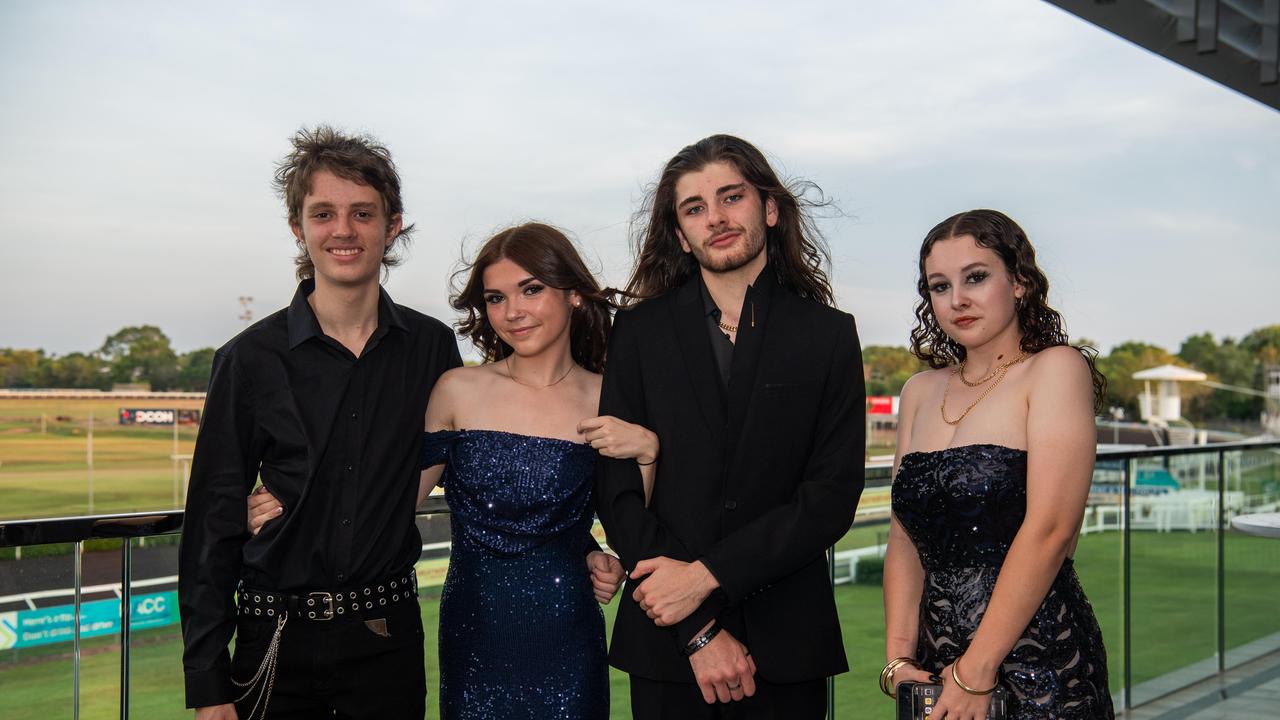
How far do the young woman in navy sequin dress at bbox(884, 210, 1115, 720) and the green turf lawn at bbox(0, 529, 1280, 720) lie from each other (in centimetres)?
63

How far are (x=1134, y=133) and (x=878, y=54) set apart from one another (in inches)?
1030

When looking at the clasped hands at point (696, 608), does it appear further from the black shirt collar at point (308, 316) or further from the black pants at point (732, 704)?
the black shirt collar at point (308, 316)

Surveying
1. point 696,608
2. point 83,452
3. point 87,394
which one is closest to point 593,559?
point 696,608

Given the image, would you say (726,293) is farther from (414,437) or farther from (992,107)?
(992,107)

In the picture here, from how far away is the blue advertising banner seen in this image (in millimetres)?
2008

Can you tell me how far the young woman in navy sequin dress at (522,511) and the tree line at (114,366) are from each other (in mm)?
66887

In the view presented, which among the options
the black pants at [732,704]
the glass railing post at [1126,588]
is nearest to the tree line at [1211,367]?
the glass railing post at [1126,588]

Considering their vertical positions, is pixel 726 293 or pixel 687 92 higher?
pixel 687 92

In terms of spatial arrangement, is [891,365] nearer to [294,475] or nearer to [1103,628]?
[1103,628]

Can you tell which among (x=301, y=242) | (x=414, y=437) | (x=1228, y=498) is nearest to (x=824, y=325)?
(x=414, y=437)

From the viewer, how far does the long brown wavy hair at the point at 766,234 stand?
6.66 ft

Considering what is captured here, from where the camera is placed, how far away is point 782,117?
104625 millimetres

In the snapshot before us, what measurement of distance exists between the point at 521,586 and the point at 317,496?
444mm

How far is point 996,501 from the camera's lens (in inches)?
71.0
